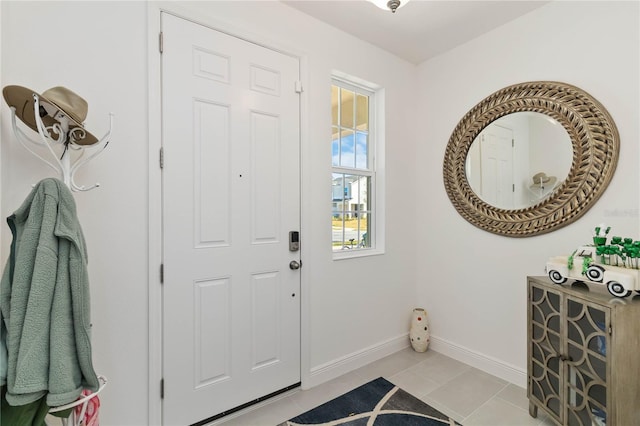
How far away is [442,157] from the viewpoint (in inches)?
109

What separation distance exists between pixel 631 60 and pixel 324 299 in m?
2.46

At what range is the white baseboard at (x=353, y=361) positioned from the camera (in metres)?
2.24

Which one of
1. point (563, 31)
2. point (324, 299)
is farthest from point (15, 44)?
point (563, 31)

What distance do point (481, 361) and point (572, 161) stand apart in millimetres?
1676

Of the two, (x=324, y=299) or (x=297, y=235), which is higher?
(x=297, y=235)

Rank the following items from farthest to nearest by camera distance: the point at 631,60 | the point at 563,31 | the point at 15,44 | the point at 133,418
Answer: the point at 563,31
the point at 631,60
the point at 133,418
the point at 15,44

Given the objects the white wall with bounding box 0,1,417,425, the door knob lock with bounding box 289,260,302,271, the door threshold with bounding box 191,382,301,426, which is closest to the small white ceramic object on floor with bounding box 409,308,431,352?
the white wall with bounding box 0,1,417,425

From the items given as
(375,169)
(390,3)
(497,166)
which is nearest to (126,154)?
(390,3)

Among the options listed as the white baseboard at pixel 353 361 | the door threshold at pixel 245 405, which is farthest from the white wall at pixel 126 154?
the door threshold at pixel 245 405

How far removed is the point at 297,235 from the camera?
84.6 inches

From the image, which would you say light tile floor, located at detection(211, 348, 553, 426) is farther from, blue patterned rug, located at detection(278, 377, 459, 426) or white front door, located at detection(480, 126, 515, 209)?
white front door, located at detection(480, 126, 515, 209)

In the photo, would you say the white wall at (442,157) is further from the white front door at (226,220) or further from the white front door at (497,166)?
the white front door at (226,220)

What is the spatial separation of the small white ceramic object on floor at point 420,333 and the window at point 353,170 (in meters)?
0.81

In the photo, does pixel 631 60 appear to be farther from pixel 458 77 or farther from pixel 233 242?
pixel 233 242
